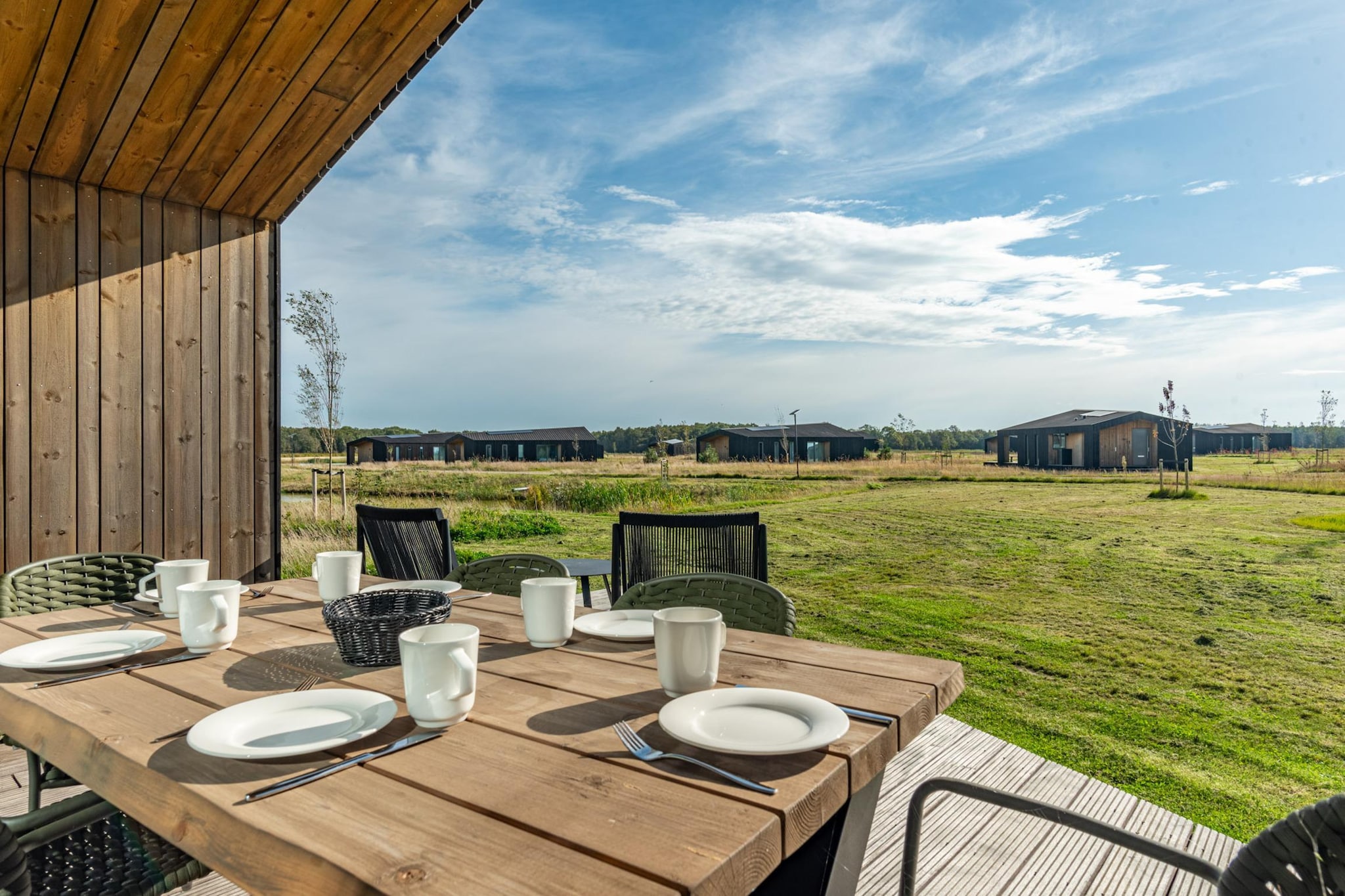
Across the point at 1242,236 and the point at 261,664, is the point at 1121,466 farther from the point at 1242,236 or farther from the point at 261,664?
the point at 261,664

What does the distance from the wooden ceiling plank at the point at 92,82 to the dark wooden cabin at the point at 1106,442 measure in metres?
21.0

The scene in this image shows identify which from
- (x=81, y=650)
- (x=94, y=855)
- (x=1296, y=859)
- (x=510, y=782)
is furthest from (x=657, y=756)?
(x=81, y=650)

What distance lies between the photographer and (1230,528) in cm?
796

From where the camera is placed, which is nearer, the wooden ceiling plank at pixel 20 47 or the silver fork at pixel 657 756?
the silver fork at pixel 657 756

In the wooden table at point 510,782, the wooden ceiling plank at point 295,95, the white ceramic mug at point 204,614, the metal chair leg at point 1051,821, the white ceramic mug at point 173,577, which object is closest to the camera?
the wooden table at point 510,782

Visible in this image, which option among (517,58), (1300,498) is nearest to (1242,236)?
(1300,498)

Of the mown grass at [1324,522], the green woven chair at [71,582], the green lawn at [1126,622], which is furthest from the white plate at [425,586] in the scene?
the mown grass at [1324,522]

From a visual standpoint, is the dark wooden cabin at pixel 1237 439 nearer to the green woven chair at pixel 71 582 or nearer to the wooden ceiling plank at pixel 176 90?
the wooden ceiling plank at pixel 176 90

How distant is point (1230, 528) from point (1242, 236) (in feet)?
18.5

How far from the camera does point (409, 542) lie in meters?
3.09

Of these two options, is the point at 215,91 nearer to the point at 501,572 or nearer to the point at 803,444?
the point at 501,572

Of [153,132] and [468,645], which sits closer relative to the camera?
[468,645]

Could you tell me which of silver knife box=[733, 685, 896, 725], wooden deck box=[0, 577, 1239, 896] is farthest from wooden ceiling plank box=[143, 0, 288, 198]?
silver knife box=[733, 685, 896, 725]

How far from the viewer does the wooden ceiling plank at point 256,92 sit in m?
2.35
